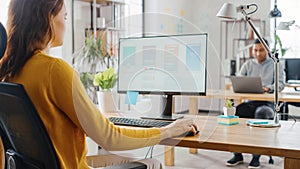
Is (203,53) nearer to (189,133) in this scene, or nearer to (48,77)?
(189,133)

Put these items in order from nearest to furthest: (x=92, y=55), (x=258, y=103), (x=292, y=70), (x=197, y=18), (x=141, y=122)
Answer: (x=141, y=122) → (x=258, y=103) → (x=92, y=55) → (x=292, y=70) → (x=197, y=18)

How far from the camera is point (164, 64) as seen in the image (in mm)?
2066

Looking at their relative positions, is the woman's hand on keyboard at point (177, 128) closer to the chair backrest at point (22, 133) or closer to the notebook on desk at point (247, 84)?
the chair backrest at point (22, 133)

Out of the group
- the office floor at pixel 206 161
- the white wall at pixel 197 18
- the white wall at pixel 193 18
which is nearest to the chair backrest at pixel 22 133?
the office floor at pixel 206 161

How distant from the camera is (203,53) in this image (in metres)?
1.97

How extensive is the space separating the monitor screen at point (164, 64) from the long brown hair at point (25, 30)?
87cm

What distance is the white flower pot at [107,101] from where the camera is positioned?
227cm

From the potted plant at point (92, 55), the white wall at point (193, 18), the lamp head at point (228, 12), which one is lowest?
the potted plant at point (92, 55)

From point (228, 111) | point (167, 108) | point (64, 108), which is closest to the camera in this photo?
point (64, 108)

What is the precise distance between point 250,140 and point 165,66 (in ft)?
2.22

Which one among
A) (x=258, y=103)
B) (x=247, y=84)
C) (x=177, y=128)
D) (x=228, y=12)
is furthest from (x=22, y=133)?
(x=258, y=103)

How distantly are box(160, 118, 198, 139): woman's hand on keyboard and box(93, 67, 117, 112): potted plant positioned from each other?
73cm

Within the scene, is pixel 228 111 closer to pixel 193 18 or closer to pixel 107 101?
pixel 107 101

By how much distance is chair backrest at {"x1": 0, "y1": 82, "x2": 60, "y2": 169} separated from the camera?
1.16 metres
